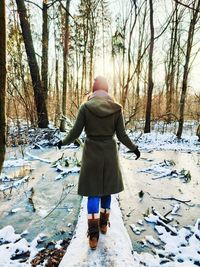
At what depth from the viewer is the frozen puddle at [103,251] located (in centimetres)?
243

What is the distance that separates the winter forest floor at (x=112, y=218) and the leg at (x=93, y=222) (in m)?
0.10

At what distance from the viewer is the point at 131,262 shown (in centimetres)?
244

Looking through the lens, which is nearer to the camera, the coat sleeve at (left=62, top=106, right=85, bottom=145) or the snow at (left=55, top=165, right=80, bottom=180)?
the coat sleeve at (left=62, top=106, right=85, bottom=145)

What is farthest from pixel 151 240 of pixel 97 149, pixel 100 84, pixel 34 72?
pixel 34 72

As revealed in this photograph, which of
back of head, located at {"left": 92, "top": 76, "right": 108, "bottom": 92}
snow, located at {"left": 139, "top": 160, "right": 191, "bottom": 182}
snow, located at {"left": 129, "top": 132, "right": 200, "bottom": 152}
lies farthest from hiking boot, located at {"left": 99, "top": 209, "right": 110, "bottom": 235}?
snow, located at {"left": 129, "top": 132, "right": 200, "bottom": 152}

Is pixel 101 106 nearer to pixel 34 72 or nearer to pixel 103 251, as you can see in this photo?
pixel 103 251

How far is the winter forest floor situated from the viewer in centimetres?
289

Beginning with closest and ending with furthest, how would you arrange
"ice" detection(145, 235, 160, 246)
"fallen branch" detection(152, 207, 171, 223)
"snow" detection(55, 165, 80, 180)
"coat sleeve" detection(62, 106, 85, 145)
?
"coat sleeve" detection(62, 106, 85, 145)
"ice" detection(145, 235, 160, 246)
"fallen branch" detection(152, 207, 171, 223)
"snow" detection(55, 165, 80, 180)

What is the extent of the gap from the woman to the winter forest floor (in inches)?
14.7

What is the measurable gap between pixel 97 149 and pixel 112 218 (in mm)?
1161

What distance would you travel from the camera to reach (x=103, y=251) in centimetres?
263

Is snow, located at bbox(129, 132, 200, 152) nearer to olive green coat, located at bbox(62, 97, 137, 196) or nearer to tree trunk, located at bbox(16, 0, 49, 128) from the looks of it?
tree trunk, located at bbox(16, 0, 49, 128)

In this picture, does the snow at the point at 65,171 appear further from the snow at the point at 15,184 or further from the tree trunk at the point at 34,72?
the tree trunk at the point at 34,72

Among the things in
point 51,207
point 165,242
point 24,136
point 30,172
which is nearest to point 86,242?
point 165,242
